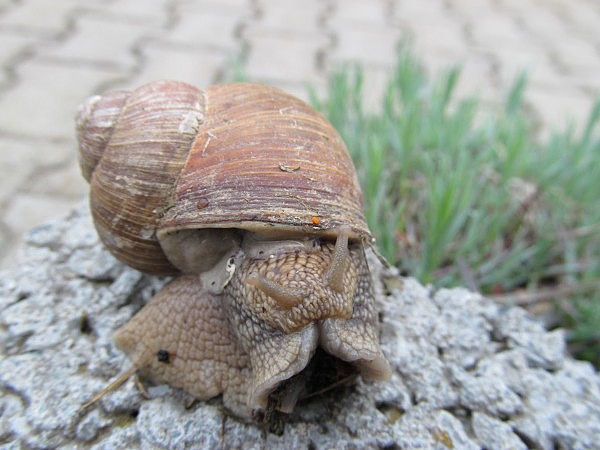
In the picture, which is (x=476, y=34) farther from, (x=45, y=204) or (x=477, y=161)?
(x=45, y=204)

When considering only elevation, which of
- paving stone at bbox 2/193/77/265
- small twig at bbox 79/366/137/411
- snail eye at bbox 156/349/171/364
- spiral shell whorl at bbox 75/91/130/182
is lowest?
paving stone at bbox 2/193/77/265

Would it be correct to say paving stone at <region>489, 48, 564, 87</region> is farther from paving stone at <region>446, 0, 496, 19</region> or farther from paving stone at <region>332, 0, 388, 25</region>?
paving stone at <region>332, 0, 388, 25</region>

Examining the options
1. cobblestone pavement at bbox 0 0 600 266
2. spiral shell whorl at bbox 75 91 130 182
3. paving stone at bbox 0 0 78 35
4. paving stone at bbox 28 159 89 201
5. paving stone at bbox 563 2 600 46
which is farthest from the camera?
paving stone at bbox 563 2 600 46

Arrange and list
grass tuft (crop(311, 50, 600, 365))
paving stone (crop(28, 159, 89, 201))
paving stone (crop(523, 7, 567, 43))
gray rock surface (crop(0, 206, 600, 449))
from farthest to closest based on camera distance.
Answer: paving stone (crop(523, 7, 567, 43))
paving stone (crop(28, 159, 89, 201))
grass tuft (crop(311, 50, 600, 365))
gray rock surface (crop(0, 206, 600, 449))

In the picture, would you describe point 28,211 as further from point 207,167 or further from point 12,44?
point 207,167

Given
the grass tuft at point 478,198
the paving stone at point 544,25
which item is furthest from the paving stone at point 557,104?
the grass tuft at point 478,198

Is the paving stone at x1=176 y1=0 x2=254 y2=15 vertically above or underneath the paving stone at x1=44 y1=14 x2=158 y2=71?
above

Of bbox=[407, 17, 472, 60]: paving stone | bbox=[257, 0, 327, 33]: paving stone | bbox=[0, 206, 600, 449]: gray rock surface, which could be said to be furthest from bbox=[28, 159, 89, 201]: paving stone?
bbox=[407, 17, 472, 60]: paving stone

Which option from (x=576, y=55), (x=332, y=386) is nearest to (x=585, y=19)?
(x=576, y=55)
